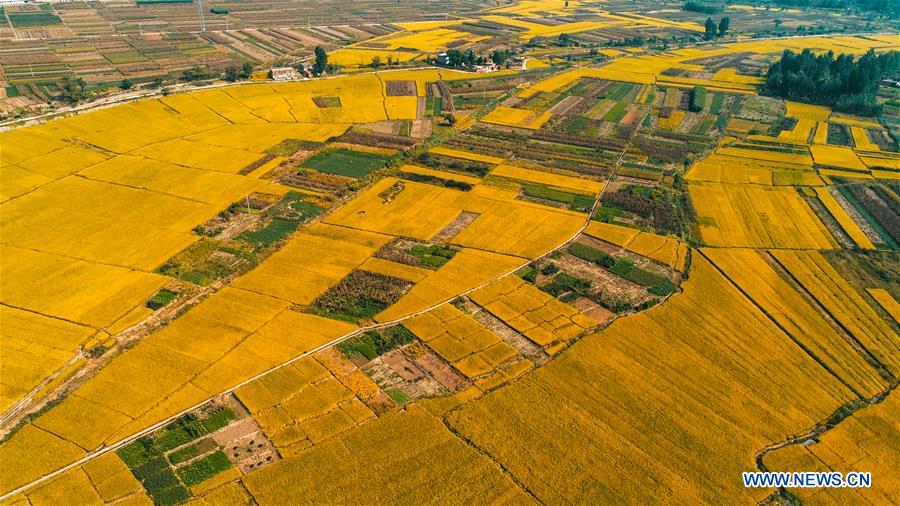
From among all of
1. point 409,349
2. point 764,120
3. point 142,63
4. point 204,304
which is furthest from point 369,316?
point 142,63

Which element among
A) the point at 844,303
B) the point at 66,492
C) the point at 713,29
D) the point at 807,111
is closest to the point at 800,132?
the point at 807,111

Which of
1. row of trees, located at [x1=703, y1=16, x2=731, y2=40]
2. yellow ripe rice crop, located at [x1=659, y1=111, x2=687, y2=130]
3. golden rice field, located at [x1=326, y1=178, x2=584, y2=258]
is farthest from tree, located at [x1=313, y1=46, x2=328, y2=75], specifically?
row of trees, located at [x1=703, y1=16, x2=731, y2=40]

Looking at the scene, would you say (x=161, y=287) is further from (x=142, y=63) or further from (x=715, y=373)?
(x=142, y=63)

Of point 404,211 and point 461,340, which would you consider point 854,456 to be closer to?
point 461,340

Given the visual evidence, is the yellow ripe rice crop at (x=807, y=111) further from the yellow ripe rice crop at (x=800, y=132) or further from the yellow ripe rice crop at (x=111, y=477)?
the yellow ripe rice crop at (x=111, y=477)

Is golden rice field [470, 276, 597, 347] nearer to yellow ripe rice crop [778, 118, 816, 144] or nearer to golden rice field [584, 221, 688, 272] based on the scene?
golden rice field [584, 221, 688, 272]

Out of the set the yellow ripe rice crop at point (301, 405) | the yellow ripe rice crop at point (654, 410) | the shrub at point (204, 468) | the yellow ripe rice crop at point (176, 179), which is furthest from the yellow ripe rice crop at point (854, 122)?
the shrub at point (204, 468)
